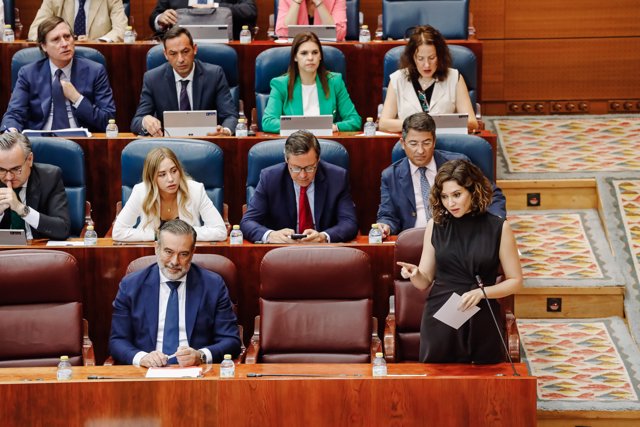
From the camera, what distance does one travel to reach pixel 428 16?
5.07m

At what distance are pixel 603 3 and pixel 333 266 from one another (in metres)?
2.86

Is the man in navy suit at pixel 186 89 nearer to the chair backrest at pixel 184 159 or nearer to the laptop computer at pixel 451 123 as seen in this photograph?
the chair backrest at pixel 184 159

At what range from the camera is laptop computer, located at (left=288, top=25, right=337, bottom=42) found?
4859mm

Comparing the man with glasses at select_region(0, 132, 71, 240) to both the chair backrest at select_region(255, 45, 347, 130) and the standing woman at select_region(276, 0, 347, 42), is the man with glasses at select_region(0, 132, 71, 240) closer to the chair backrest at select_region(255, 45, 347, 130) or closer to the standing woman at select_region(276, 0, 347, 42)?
the chair backrest at select_region(255, 45, 347, 130)

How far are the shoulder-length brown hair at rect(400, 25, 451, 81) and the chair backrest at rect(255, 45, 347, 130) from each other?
317 mm

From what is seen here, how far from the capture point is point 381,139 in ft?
13.5

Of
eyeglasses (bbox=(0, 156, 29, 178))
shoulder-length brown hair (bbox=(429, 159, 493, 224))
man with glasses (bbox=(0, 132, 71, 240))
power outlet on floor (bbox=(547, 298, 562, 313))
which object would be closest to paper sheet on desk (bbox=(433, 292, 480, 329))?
shoulder-length brown hair (bbox=(429, 159, 493, 224))

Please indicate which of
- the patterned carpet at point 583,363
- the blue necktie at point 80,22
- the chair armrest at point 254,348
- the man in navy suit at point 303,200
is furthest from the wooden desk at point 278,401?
the blue necktie at point 80,22

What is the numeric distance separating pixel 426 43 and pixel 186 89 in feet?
3.01

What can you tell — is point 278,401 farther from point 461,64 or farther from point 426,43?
point 461,64

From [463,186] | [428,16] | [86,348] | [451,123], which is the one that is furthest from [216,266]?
[428,16]

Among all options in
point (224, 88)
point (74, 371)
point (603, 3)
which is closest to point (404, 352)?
point (74, 371)

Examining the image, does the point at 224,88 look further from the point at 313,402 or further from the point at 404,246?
the point at 313,402

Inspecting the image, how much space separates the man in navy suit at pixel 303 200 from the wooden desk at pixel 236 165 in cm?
32
